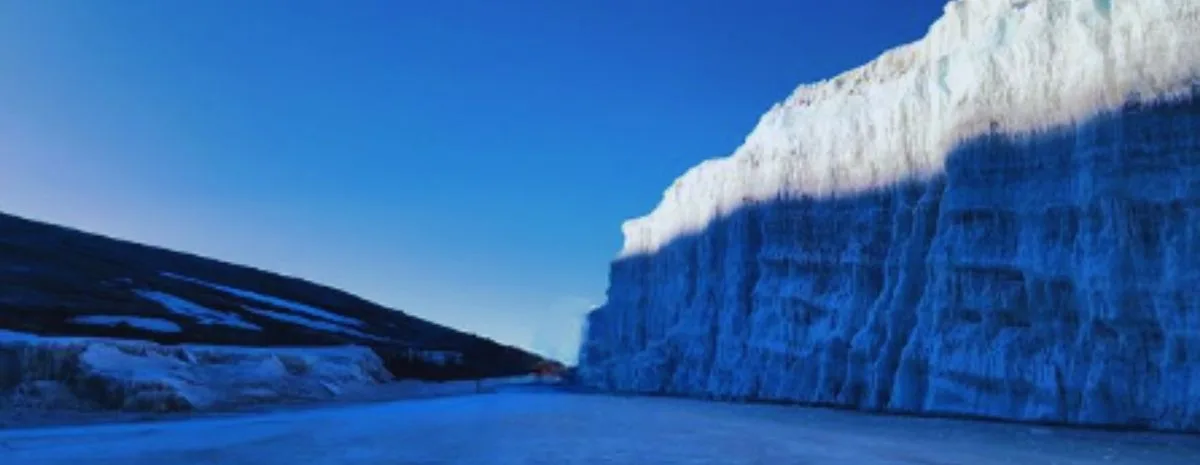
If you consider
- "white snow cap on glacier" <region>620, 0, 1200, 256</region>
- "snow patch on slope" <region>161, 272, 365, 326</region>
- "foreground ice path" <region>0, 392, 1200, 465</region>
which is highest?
"white snow cap on glacier" <region>620, 0, 1200, 256</region>

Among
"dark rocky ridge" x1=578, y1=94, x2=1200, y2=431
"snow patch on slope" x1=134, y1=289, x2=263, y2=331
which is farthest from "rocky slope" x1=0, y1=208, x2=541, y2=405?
"dark rocky ridge" x1=578, y1=94, x2=1200, y2=431

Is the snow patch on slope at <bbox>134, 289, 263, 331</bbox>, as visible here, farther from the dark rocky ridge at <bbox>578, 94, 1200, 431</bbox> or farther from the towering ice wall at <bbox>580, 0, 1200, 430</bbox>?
the dark rocky ridge at <bbox>578, 94, 1200, 431</bbox>

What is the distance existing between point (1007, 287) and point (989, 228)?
6.42 feet

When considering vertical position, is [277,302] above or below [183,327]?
above

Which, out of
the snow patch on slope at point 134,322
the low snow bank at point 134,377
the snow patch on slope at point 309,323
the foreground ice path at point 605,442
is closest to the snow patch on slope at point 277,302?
the snow patch on slope at point 309,323

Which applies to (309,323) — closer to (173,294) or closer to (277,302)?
(277,302)

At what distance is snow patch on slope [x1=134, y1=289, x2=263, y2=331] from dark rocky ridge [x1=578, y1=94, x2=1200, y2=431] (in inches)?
1885

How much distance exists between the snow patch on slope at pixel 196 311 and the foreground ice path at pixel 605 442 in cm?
4938

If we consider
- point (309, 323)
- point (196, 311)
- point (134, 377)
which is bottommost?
point (134, 377)

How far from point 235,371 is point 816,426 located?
30.8 m

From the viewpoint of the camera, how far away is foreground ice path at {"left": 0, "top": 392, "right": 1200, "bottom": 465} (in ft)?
55.1

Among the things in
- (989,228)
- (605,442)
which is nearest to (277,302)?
(989,228)

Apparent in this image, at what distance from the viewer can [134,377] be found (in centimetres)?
3628

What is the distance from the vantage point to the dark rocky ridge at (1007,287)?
75.9ft
